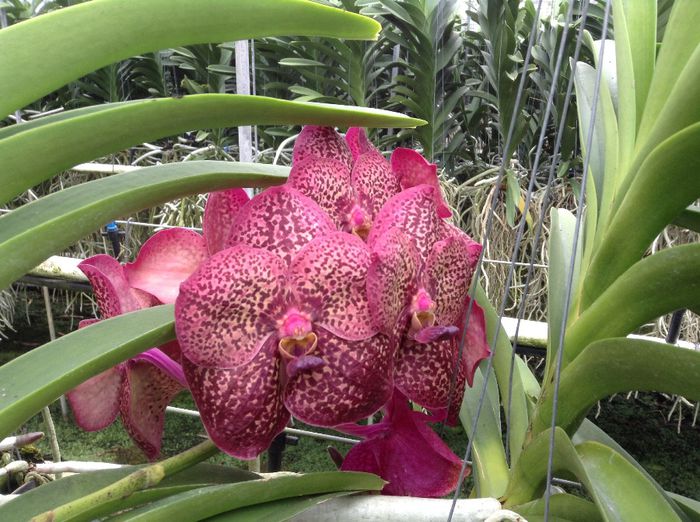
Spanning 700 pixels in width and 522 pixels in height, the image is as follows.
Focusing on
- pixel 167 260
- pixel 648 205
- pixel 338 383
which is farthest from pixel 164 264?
pixel 648 205

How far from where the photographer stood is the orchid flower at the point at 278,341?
0.76 ft

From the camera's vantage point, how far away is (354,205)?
29 cm

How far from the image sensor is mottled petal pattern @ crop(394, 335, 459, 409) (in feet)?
0.85

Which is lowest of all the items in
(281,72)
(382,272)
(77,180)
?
(77,180)

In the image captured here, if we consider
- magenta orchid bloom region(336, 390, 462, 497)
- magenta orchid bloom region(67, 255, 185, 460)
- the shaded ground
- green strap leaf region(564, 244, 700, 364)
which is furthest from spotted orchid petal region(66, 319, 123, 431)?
the shaded ground

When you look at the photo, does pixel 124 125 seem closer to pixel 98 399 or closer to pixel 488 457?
pixel 98 399

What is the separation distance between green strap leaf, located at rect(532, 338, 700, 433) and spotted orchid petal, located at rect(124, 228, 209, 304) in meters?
0.18

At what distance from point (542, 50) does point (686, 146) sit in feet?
5.38

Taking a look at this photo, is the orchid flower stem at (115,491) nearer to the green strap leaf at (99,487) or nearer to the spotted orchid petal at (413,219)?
the green strap leaf at (99,487)

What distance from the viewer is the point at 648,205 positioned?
28 cm

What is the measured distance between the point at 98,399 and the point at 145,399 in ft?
0.07

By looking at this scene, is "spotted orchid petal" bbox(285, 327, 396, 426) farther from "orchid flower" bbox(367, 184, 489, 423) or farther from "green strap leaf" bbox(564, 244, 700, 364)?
"green strap leaf" bbox(564, 244, 700, 364)

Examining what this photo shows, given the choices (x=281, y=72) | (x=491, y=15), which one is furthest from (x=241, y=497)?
(x=281, y=72)

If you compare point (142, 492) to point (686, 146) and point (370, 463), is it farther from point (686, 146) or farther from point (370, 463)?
point (686, 146)
